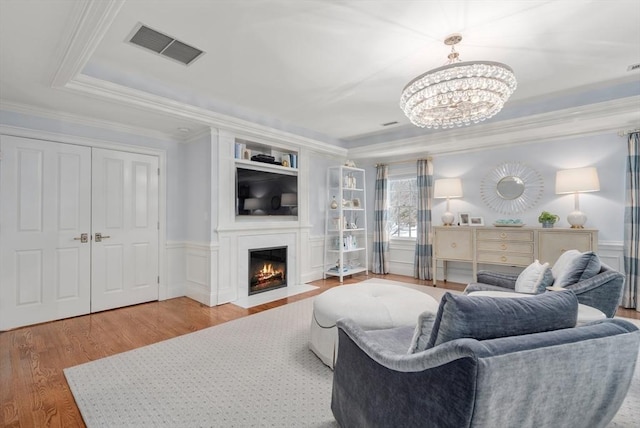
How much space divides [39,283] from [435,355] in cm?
421

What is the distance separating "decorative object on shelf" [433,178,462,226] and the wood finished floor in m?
2.38

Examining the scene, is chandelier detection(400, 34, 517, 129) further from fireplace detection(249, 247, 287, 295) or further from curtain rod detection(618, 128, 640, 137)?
fireplace detection(249, 247, 287, 295)

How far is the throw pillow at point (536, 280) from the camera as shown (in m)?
2.66

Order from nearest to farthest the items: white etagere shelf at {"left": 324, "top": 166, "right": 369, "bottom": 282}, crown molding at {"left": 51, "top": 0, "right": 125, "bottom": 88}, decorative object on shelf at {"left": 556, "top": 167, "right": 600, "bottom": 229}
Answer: crown molding at {"left": 51, "top": 0, "right": 125, "bottom": 88}
decorative object on shelf at {"left": 556, "top": 167, "right": 600, "bottom": 229}
white etagere shelf at {"left": 324, "top": 166, "right": 369, "bottom": 282}

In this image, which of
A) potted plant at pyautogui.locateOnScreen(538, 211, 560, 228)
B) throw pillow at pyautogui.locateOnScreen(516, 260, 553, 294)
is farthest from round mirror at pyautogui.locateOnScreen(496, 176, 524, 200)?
throw pillow at pyautogui.locateOnScreen(516, 260, 553, 294)

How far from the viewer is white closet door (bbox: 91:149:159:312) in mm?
3773

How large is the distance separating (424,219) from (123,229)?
15.5 ft

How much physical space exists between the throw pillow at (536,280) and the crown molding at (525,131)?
2.10 metres

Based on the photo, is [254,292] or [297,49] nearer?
[297,49]

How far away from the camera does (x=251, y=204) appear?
177 inches

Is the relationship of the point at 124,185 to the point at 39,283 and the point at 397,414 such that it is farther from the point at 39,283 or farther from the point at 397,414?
the point at 397,414

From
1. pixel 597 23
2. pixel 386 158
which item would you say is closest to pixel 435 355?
pixel 597 23

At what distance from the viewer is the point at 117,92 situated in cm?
302

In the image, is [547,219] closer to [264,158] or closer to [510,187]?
[510,187]
